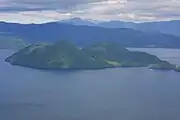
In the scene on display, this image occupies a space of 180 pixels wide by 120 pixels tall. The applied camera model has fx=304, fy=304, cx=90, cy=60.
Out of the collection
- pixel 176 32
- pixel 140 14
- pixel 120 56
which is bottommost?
pixel 120 56

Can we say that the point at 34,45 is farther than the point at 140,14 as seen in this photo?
Yes

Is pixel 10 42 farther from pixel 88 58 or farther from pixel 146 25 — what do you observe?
pixel 146 25

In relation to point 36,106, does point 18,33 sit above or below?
above

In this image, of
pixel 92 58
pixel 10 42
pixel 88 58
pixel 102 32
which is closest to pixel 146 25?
pixel 102 32

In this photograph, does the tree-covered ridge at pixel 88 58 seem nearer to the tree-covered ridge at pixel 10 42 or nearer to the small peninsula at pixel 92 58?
the small peninsula at pixel 92 58

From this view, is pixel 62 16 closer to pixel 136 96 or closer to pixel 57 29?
pixel 57 29

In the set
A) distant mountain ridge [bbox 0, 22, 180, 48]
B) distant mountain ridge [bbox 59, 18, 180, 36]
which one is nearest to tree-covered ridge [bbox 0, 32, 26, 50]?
distant mountain ridge [bbox 0, 22, 180, 48]

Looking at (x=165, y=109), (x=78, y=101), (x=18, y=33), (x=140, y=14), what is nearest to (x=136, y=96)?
(x=165, y=109)

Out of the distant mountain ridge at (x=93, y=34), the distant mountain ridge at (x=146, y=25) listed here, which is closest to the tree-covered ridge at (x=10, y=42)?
the distant mountain ridge at (x=93, y=34)
